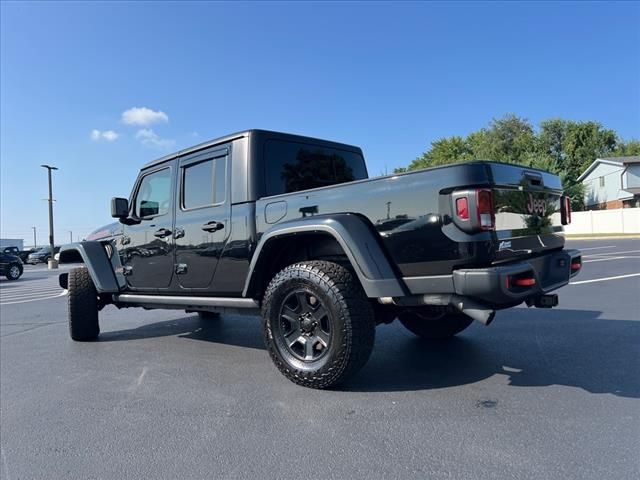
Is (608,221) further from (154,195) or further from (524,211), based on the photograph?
(154,195)

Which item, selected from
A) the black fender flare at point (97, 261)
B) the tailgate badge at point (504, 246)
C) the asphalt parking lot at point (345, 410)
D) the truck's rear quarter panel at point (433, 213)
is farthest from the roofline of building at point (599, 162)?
the black fender flare at point (97, 261)

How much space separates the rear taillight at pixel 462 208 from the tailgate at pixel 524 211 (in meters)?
0.24

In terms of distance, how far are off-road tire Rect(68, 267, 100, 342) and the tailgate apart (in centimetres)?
468

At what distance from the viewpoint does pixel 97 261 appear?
17.3 feet

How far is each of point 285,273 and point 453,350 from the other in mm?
1935

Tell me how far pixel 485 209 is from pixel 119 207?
13.0ft

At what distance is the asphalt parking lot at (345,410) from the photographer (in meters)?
2.30

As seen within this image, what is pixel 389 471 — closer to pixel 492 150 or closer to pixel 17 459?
pixel 17 459

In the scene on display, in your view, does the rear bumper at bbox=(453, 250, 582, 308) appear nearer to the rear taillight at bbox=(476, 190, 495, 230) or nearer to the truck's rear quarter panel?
the truck's rear quarter panel

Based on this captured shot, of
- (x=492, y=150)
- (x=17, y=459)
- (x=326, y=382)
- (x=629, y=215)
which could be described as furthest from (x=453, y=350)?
(x=492, y=150)

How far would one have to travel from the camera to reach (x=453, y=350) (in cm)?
424

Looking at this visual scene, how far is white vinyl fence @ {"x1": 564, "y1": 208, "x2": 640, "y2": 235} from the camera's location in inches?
1204

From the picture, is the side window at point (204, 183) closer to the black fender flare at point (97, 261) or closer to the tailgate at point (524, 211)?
the black fender flare at point (97, 261)

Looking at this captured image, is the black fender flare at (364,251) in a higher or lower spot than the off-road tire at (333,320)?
higher
